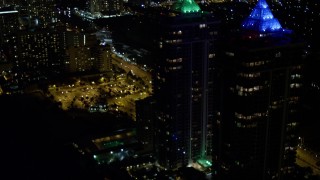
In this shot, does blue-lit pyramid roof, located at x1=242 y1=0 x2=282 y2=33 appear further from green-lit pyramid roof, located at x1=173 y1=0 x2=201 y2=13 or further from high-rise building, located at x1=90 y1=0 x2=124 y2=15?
high-rise building, located at x1=90 y1=0 x2=124 y2=15

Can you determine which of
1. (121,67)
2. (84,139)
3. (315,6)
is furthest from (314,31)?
(84,139)

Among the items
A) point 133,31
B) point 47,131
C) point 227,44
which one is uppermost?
point 227,44

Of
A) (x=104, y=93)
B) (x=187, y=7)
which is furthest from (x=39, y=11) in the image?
(x=187, y=7)

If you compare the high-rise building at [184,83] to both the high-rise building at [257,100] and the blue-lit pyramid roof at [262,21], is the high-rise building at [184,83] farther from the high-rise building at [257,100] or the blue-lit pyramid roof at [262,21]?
the high-rise building at [257,100]

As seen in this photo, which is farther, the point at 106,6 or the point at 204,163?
the point at 106,6

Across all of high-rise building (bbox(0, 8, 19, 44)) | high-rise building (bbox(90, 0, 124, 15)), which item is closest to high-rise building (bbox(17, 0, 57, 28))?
high-rise building (bbox(90, 0, 124, 15))

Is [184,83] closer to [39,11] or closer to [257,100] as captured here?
[257,100]

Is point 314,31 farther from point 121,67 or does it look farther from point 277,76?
point 277,76
